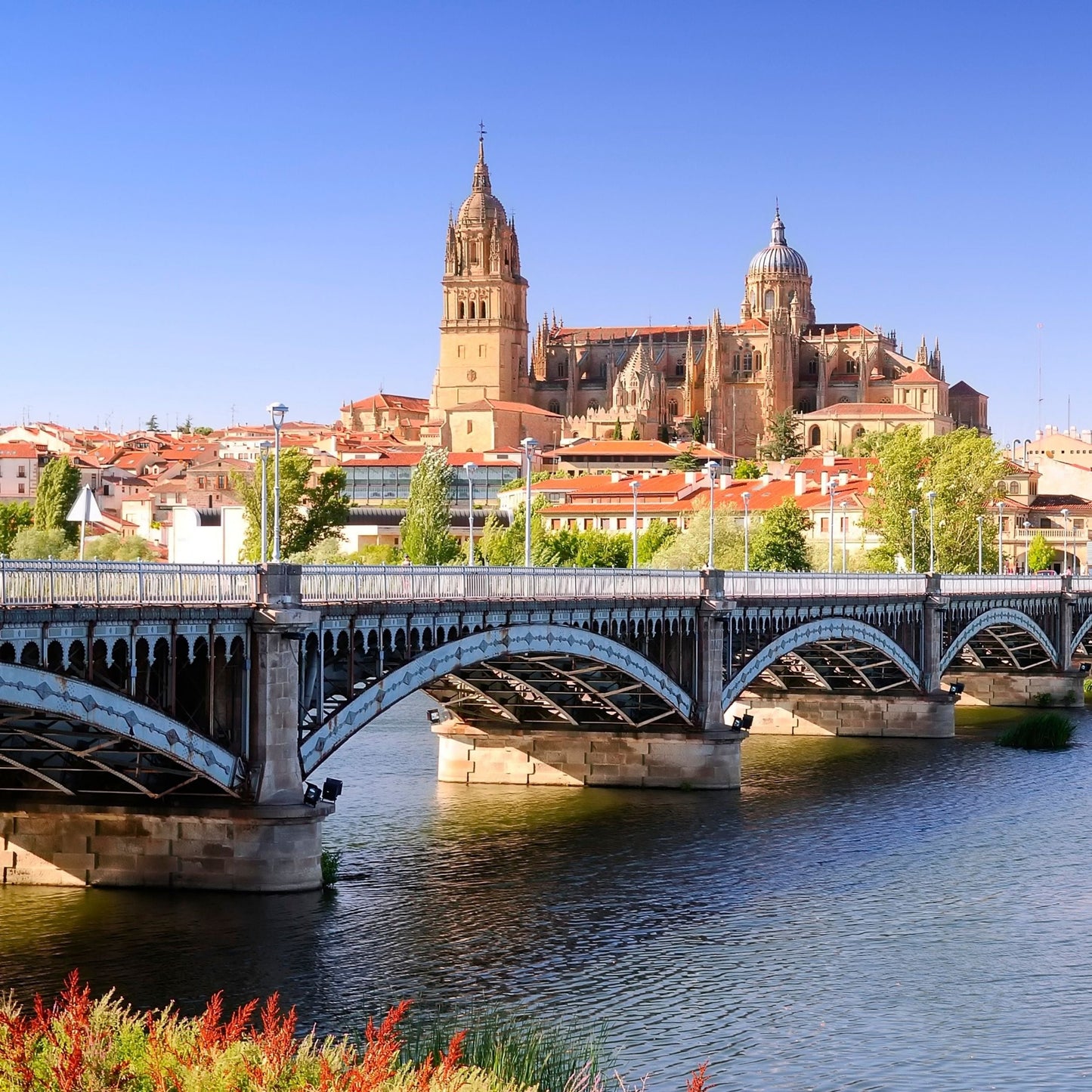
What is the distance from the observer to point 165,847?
108 feet

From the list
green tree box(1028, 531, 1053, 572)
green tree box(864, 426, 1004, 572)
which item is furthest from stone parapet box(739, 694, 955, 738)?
green tree box(1028, 531, 1053, 572)

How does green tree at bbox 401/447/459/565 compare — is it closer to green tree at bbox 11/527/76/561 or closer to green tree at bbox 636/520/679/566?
green tree at bbox 636/520/679/566

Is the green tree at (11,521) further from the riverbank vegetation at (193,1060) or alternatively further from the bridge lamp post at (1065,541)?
the riverbank vegetation at (193,1060)

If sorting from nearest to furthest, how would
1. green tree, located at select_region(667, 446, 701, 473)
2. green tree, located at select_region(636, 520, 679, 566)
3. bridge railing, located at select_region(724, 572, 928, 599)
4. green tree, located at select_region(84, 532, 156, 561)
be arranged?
bridge railing, located at select_region(724, 572, 928, 599), green tree, located at select_region(84, 532, 156, 561), green tree, located at select_region(636, 520, 679, 566), green tree, located at select_region(667, 446, 701, 473)

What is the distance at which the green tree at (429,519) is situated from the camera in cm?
12456

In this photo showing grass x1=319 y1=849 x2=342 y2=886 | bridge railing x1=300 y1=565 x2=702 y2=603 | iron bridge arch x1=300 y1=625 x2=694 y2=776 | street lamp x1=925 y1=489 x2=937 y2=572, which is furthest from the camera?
street lamp x1=925 y1=489 x2=937 y2=572

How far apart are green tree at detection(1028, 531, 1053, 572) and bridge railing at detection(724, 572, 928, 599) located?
6663cm

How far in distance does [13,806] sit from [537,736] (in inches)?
717

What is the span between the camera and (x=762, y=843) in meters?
41.7

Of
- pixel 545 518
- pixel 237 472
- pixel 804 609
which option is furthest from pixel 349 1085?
pixel 545 518

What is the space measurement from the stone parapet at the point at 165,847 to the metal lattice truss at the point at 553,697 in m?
12.6

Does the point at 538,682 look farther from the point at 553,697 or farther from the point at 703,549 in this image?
the point at 703,549

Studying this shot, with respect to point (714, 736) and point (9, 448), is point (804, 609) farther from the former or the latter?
point (9, 448)

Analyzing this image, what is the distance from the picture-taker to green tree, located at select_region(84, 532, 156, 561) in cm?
→ 10625
